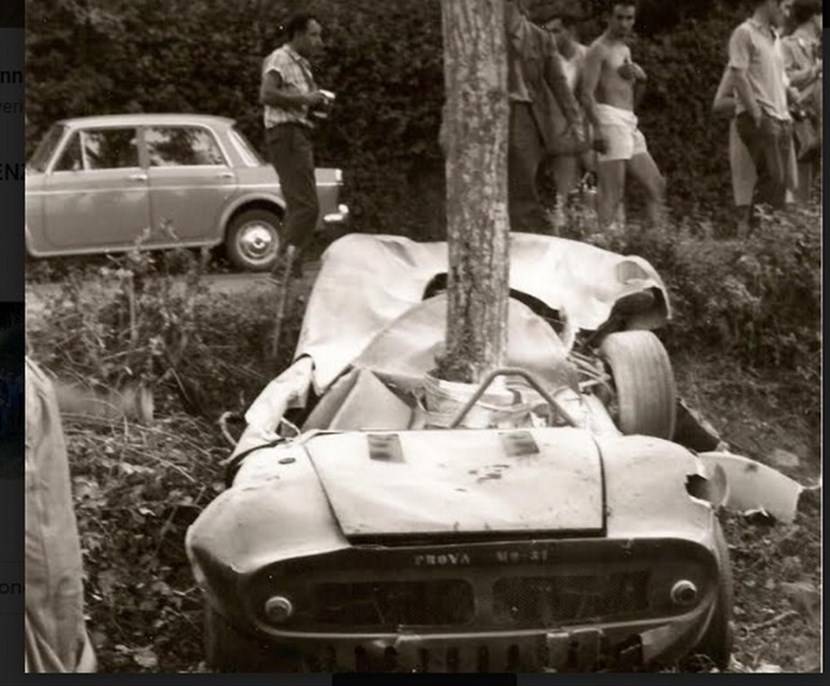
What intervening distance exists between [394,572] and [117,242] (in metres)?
1.73

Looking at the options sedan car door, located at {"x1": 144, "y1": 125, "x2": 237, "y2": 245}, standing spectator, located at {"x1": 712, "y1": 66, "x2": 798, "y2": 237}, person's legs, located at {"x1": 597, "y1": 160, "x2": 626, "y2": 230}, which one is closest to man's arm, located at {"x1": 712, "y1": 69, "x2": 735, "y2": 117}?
standing spectator, located at {"x1": 712, "y1": 66, "x2": 798, "y2": 237}

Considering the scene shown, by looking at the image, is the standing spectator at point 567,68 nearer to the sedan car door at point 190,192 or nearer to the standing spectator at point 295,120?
the standing spectator at point 295,120

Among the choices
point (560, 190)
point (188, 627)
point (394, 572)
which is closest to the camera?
point (394, 572)

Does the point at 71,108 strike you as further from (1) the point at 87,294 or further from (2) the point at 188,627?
(2) the point at 188,627

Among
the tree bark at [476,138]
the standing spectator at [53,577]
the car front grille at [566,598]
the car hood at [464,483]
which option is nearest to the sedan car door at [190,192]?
the tree bark at [476,138]

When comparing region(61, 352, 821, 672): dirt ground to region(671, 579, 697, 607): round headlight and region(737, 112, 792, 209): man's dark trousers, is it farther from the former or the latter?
region(737, 112, 792, 209): man's dark trousers

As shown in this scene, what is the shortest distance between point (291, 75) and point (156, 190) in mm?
658

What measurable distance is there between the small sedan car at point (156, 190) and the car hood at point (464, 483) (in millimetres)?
1023

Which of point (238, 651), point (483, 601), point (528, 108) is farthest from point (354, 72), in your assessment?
point (238, 651)

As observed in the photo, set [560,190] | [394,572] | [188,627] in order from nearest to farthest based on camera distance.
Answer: [394,572] < [188,627] < [560,190]

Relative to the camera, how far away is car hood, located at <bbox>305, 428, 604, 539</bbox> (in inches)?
238

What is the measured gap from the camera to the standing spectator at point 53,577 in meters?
6.52

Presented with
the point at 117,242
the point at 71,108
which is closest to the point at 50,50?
the point at 71,108

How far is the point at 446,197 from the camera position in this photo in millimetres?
6754
